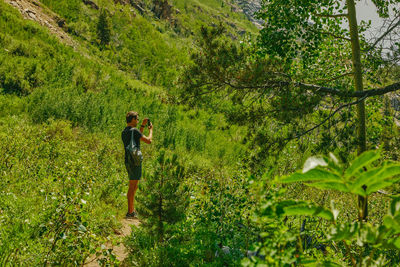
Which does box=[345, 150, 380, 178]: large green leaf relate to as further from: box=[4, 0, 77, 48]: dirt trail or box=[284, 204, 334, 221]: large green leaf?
box=[4, 0, 77, 48]: dirt trail

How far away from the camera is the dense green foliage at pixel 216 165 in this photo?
838mm

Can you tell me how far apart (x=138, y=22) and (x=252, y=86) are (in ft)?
109

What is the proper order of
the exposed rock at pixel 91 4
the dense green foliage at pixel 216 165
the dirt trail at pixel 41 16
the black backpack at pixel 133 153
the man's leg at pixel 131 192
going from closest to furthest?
the dense green foliage at pixel 216 165, the black backpack at pixel 133 153, the man's leg at pixel 131 192, the dirt trail at pixel 41 16, the exposed rock at pixel 91 4

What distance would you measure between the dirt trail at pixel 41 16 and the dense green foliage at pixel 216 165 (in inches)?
226

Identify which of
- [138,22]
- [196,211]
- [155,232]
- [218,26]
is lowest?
[155,232]

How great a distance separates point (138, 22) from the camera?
32562 mm

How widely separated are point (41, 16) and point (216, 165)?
15.2 metres

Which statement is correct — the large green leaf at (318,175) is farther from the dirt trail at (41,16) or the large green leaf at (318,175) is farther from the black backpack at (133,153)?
the dirt trail at (41,16)

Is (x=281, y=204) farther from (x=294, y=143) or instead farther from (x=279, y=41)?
(x=279, y=41)

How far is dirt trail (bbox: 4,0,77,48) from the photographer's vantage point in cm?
1453

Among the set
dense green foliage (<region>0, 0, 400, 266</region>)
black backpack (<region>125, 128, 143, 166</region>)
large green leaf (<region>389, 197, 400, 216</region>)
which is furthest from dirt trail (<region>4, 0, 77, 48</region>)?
large green leaf (<region>389, 197, 400, 216</region>)

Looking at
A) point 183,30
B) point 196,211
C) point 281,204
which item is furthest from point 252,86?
point 183,30

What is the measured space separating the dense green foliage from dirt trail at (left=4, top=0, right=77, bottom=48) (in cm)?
573

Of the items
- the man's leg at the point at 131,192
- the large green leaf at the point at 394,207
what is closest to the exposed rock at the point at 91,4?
the man's leg at the point at 131,192
